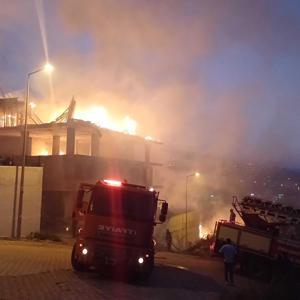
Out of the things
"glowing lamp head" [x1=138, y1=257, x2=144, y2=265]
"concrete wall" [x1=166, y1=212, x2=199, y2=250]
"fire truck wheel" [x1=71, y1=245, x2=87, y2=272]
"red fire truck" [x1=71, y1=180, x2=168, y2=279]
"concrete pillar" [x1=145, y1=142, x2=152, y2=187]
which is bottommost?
"concrete wall" [x1=166, y1=212, x2=199, y2=250]

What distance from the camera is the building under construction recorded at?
126 ft

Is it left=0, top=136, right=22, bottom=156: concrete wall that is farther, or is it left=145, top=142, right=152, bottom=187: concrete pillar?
left=145, top=142, right=152, bottom=187: concrete pillar

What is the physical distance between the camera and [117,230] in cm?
1344

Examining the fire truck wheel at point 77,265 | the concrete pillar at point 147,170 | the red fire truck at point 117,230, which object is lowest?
Answer: the fire truck wheel at point 77,265

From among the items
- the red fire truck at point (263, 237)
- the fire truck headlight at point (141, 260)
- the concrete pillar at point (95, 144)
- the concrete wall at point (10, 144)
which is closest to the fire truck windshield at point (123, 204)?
the fire truck headlight at point (141, 260)

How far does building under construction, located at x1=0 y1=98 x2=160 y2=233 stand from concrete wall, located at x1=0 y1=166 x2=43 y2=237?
17.1ft

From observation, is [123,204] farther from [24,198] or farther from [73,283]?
[24,198]

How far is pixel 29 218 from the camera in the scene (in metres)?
27.1

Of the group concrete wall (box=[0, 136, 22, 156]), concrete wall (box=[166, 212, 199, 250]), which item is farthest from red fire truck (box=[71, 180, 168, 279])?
concrete wall (box=[0, 136, 22, 156])

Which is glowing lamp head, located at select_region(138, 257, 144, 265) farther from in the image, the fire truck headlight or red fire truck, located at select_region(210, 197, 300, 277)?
red fire truck, located at select_region(210, 197, 300, 277)

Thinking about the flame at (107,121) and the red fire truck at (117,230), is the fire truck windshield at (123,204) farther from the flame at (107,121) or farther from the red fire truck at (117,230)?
the flame at (107,121)

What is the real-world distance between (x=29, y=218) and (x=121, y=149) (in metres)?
24.3

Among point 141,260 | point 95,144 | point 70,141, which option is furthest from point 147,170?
point 141,260

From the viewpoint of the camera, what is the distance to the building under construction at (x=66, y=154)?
38.4m
